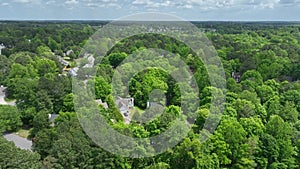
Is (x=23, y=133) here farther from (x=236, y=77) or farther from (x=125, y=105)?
(x=236, y=77)

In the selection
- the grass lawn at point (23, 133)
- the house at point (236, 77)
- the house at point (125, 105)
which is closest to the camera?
the grass lawn at point (23, 133)

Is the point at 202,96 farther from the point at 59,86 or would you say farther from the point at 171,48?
the point at 171,48

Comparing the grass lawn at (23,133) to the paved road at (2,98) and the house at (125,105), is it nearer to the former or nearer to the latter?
the paved road at (2,98)

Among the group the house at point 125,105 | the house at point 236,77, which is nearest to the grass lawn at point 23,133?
the house at point 125,105

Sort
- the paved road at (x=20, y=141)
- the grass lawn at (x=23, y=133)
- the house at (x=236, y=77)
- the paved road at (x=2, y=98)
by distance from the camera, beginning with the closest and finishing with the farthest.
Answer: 1. the paved road at (x=20, y=141)
2. the grass lawn at (x=23, y=133)
3. the paved road at (x=2, y=98)
4. the house at (x=236, y=77)

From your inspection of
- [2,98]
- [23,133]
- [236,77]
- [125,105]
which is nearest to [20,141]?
[23,133]

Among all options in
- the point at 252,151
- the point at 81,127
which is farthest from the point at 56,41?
the point at 252,151

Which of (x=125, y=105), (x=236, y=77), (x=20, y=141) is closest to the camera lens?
(x=20, y=141)

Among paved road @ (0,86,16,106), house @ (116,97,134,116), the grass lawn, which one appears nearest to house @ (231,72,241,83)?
house @ (116,97,134,116)

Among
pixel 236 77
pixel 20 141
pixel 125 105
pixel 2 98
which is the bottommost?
pixel 20 141

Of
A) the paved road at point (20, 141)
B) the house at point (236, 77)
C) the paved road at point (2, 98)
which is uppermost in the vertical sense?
the house at point (236, 77)

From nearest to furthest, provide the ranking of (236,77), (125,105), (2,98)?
(125,105)
(2,98)
(236,77)
